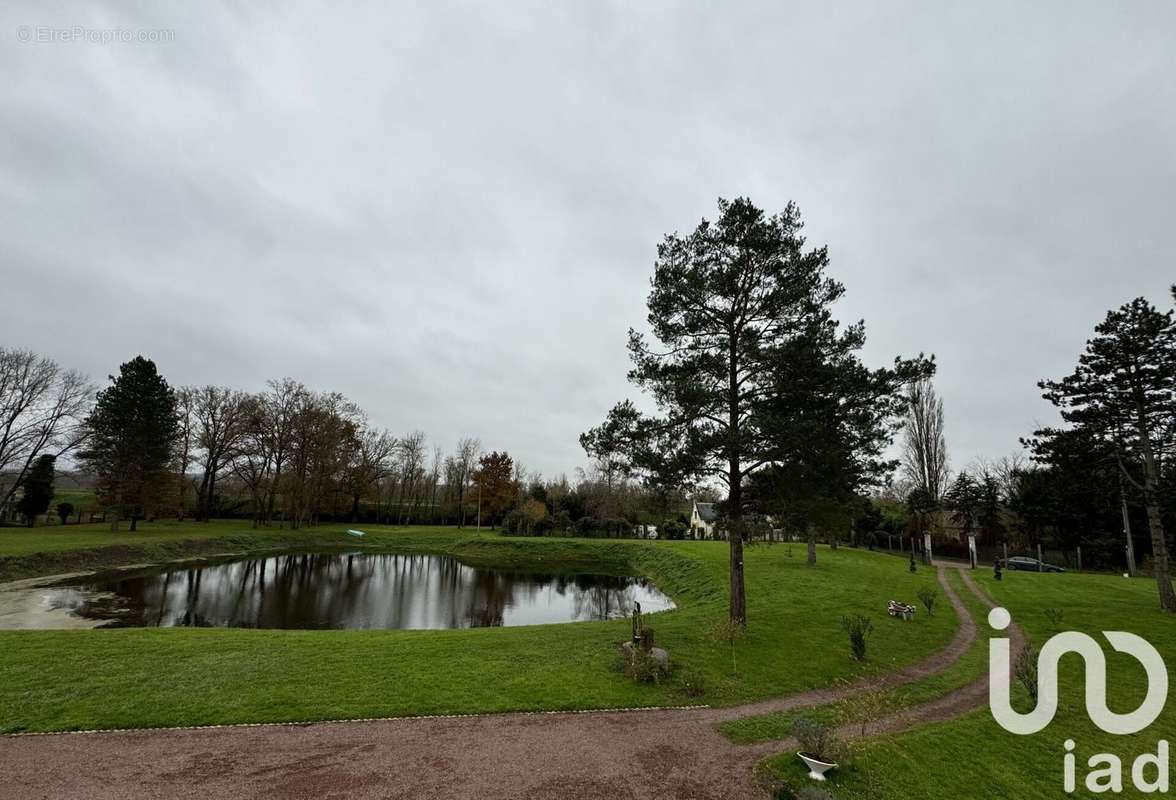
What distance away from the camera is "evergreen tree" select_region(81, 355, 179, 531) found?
3825 cm

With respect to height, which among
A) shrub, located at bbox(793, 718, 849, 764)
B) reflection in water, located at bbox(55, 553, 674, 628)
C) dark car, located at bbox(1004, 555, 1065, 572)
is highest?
shrub, located at bbox(793, 718, 849, 764)

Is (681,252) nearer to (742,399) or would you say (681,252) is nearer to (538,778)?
(742,399)

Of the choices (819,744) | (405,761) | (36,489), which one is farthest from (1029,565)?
(36,489)

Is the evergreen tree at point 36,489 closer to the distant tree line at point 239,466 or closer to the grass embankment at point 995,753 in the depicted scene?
the distant tree line at point 239,466

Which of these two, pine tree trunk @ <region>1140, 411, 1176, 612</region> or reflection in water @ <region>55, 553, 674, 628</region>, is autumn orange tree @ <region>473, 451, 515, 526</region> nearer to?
reflection in water @ <region>55, 553, 674, 628</region>

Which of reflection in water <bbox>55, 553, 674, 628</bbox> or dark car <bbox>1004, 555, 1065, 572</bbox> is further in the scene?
dark car <bbox>1004, 555, 1065, 572</bbox>

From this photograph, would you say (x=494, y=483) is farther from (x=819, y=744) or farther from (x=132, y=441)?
(x=819, y=744)

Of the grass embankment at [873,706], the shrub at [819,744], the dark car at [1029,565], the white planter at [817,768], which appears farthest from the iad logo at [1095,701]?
the dark car at [1029,565]

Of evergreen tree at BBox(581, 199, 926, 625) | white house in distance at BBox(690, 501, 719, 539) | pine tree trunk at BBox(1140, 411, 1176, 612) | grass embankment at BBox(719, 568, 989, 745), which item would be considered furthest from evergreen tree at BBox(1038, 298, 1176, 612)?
white house in distance at BBox(690, 501, 719, 539)

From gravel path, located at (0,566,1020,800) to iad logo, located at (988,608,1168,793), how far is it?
3.22 m

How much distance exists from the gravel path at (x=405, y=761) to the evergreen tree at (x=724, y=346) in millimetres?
6590

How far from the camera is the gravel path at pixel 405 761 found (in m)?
6.68

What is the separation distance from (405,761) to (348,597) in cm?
2121

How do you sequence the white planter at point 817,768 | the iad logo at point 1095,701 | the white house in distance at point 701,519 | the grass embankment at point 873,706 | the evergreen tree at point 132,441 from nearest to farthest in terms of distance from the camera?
the white planter at point 817,768 < the iad logo at point 1095,701 < the grass embankment at point 873,706 < the evergreen tree at point 132,441 < the white house in distance at point 701,519
